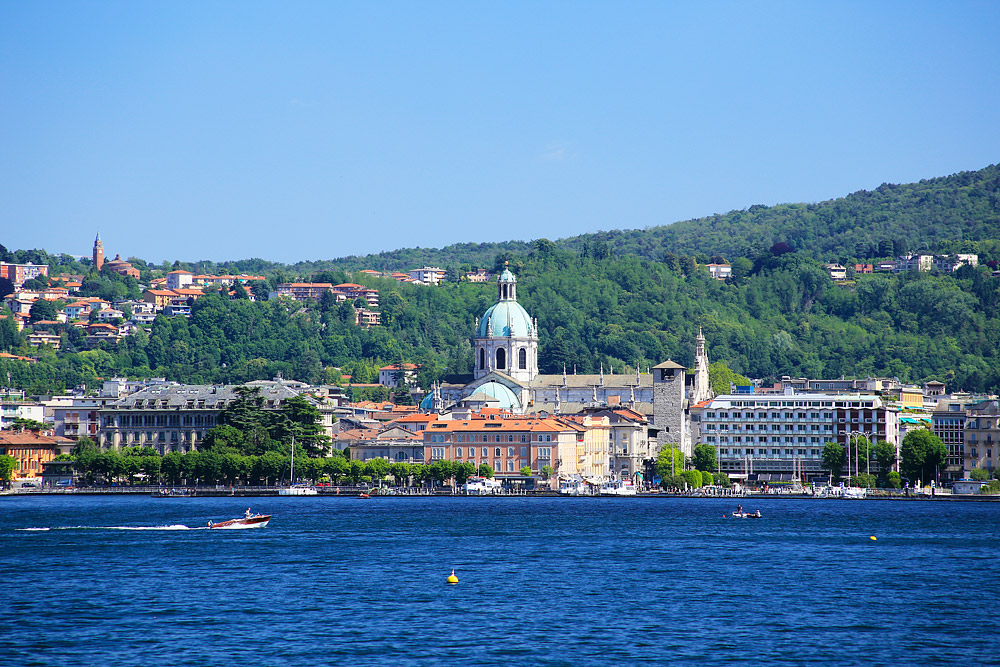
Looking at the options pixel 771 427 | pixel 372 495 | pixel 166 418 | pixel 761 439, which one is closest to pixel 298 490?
pixel 372 495

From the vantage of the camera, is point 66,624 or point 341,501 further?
point 341,501

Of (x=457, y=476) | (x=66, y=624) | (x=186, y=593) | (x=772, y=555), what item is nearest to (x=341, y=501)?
(x=457, y=476)

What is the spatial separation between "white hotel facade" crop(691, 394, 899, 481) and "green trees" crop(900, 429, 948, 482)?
3723 mm

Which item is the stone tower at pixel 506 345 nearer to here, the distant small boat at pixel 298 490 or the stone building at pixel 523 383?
the stone building at pixel 523 383

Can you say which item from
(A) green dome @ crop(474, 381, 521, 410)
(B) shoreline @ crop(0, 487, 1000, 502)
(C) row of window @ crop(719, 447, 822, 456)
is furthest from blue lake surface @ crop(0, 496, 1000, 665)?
(A) green dome @ crop(474, 381, 521, 410)

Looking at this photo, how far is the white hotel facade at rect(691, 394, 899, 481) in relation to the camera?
385ft

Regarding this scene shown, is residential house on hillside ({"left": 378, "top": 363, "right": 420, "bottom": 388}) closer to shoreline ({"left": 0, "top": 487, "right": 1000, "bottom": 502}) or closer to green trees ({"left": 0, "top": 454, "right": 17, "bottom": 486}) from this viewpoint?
shoreline ({"left": 0, "top": 487, "right": 1000, "bottom": 502})

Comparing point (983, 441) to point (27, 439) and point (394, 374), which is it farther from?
point (394, 374)

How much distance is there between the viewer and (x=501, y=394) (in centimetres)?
13650

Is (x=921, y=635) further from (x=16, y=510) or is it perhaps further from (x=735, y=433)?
(x=735, y=433)

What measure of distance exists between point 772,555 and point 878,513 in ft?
96.3

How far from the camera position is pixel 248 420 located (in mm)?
115062

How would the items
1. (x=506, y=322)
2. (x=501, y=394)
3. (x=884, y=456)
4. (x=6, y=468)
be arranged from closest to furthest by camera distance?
(x=6, y=468) < (x=884, y=456) < (x=501, y=394) < (x=506, y=322)

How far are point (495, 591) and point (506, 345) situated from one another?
92171 mm
